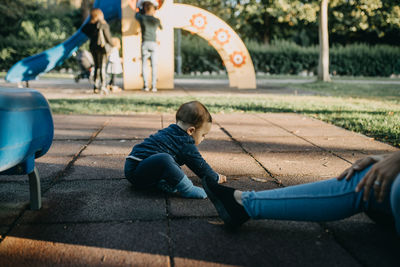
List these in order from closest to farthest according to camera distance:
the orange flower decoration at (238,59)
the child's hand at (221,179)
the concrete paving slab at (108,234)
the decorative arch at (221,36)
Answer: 1. the concrete paving slab at (108,234)
2. the child's hand at (221,179)
3. the decorative arch at (221,36)
4. the orange flower decoration at (238,59)

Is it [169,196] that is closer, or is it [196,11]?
[169,196]

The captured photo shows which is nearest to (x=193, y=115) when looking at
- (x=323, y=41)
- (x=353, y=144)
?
(x=353, y=144)

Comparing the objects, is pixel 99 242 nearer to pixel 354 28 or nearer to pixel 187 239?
pixel 187 239

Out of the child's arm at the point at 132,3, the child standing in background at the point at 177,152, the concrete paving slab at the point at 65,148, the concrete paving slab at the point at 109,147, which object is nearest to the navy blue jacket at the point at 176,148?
the child standing in background at the point at 177,152

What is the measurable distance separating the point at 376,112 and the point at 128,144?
4.39 metres

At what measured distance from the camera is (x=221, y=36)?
40.6 ft

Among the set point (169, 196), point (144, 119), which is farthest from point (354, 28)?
point (169, 196)

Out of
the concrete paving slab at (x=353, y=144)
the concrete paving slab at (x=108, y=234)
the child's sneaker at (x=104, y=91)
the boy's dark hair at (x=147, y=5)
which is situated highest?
the boy's dark hair at (x=147, y=5)

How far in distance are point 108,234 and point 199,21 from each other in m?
10.8

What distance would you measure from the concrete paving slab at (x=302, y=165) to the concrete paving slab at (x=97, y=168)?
125 centimetres

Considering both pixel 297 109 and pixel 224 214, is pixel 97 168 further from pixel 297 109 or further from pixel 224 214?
pixel 297 109

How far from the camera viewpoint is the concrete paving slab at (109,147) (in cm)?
394

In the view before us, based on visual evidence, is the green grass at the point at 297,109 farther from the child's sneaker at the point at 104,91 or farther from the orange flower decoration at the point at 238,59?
the orange flower decoration at the point at 238,59

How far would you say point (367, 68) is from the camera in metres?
25.5
